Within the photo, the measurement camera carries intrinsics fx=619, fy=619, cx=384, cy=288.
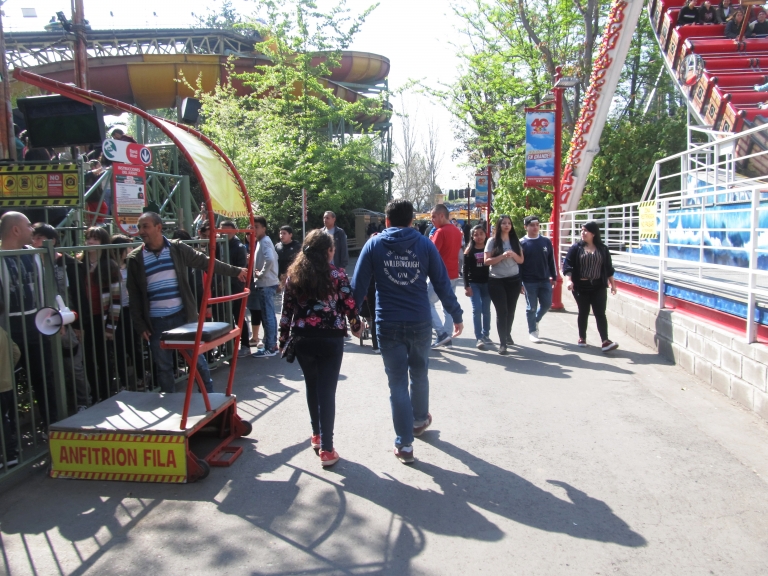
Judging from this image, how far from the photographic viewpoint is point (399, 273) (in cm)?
452

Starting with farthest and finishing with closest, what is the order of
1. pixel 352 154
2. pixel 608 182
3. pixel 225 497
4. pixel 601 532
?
pixel 352 154, pixel 608 182, pixel 225 497, pixel 601 532

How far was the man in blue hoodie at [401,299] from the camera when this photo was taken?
450 centimetres

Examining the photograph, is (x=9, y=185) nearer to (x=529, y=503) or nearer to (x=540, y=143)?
(x=529, y=503)

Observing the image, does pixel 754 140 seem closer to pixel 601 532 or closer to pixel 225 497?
pixel 601 532

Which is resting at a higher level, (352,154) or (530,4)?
(530,4)

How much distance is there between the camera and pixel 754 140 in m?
13.5

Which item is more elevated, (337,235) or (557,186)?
(557,186)

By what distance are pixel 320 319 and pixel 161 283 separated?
153cm

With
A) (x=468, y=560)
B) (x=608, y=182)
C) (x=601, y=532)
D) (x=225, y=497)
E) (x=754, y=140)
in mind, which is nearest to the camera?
(x=468, y=560)

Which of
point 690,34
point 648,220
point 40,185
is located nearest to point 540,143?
point 648,220

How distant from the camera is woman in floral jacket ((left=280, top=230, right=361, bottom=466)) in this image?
4.31 m

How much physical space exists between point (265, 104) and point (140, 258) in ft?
65.8

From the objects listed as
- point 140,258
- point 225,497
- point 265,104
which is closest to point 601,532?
point 225,497

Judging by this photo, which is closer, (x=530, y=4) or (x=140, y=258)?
(x=140, y=258)
